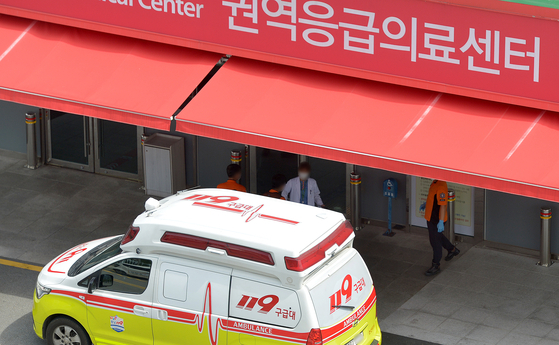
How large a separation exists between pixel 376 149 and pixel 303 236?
2.41 meters

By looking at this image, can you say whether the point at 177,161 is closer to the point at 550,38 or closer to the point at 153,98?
the point at 153,98

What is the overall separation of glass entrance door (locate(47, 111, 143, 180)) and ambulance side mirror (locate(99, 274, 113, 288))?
6.98 m

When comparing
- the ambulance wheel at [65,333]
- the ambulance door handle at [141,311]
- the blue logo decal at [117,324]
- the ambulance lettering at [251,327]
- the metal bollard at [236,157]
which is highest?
the metal bollard at [236,157]

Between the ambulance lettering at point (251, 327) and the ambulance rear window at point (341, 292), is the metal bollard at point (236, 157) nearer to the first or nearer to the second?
the ambulance rear window at point (341, 292)

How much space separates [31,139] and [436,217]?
887 cm

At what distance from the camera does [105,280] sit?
9.98 metres

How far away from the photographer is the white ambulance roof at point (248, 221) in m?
9.15

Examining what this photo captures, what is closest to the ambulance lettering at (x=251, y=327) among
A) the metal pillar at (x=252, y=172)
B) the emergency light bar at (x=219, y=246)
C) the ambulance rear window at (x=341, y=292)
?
the ambulance rear window at (x=341, y=292)

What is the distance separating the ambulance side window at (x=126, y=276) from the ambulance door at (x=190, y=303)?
0.74 feet

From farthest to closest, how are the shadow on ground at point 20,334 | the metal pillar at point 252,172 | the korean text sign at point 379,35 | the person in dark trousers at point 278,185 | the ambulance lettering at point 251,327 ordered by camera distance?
1. the metal pillar at point 252,172
2. the person in dark trousers at point 278,185
3. the shadow on ground at point 20,334
4. the korean text sign at point 379,35
5. the ambulance lettering at point 251,327

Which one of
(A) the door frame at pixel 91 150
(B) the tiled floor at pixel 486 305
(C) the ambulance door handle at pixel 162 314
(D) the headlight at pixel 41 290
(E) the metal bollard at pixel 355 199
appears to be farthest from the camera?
(A) the door frame at pixel 91 150

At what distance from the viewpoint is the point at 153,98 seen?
41.0ft

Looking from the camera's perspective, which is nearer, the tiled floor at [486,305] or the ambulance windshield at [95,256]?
the ambulance windshield at [95,256]

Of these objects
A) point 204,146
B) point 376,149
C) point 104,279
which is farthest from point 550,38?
point 204,146
